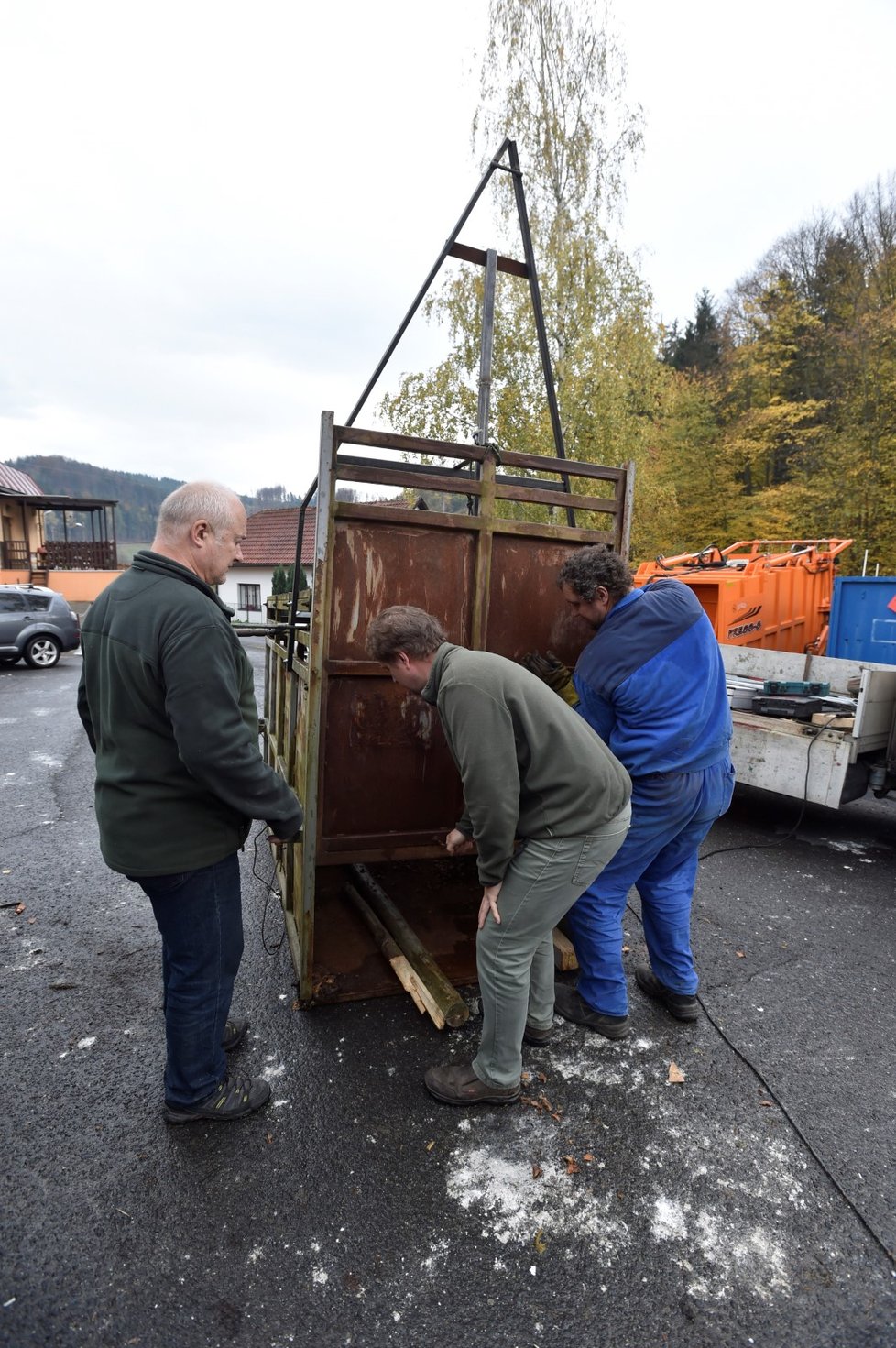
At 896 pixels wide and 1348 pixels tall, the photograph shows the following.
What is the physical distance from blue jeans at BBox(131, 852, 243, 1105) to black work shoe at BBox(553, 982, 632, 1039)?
1.46m

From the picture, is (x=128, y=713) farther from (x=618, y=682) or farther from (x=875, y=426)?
(x=875, y=426)

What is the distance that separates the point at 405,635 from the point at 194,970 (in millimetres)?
1325

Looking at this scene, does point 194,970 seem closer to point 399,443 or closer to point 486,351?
point 399,443

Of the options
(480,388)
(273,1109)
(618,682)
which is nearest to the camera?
(273,1109)

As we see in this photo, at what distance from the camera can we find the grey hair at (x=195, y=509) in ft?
7.19

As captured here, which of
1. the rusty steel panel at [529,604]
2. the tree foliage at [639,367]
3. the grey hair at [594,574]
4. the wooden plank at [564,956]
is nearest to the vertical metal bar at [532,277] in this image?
the rusty steel panel at [529,604]

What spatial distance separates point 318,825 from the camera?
10.3 feet

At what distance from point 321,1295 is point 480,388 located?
11.4 ft

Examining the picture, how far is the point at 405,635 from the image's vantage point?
90.0 inches

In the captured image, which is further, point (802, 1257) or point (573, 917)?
point (573, 917)

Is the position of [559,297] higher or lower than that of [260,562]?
higher

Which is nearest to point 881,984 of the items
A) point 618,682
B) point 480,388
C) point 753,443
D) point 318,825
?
point 618,682

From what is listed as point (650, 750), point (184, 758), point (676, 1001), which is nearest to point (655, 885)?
point (676, 1001)

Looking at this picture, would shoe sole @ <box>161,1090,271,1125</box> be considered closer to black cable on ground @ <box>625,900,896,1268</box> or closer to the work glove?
black cable on ground @ <box>625,900,896,1268</box>
